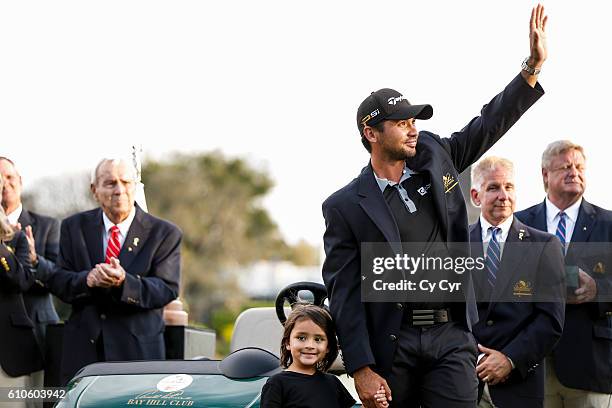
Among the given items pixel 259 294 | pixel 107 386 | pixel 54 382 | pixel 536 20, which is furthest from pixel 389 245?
pixel 259 294

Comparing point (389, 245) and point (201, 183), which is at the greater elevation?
point (201, 183)

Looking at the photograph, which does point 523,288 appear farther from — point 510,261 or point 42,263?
point 42,263

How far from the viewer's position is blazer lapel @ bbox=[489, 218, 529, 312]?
6.35 meters

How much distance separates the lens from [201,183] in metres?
53.7

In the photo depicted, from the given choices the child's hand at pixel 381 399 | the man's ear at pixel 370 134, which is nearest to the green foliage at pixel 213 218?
the man's ear at pixel 370 134

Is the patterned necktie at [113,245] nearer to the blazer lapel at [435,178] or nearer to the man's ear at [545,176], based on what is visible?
the man's ear at [545,176]

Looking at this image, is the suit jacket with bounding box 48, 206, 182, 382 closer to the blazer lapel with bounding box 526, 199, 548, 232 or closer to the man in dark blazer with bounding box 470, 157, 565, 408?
the man in dark blazer with bounding box 470, 157, 565, 408

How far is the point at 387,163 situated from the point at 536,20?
0.90 m

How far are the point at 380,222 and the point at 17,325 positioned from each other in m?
3.34

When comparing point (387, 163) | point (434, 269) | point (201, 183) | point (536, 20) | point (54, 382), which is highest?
point (201, 183)

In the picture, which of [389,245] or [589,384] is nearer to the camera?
[389,245]

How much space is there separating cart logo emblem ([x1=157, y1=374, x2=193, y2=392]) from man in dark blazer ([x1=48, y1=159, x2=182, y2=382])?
1280 mm

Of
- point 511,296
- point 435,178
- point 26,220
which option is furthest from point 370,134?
point 26,220

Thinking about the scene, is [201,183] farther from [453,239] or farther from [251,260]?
[453,239]
